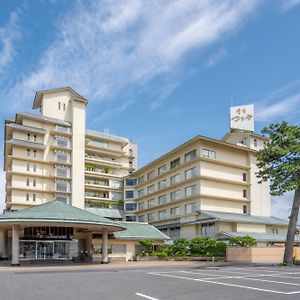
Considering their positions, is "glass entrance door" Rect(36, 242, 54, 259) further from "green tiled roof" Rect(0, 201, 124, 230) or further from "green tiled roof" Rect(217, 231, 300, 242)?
"green tiled roof" Rect(217, 231, 300, 242)

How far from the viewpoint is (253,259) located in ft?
150

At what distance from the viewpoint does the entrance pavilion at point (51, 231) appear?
38281 millimetres

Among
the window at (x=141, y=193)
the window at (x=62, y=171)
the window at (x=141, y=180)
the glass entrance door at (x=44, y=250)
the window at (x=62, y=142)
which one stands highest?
the window at (x=62, y=142)

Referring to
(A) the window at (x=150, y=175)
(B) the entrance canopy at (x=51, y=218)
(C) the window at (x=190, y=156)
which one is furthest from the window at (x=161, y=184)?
(B) the entrance canopy at (x=51, y=218)

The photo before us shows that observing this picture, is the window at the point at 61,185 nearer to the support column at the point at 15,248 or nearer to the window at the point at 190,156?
the window at the point at 190,156

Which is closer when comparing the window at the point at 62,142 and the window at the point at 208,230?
the window at the point at 208,230

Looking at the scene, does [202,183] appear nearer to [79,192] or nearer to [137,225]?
[137,225]

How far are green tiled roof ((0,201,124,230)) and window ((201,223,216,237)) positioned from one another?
2060 centimetres

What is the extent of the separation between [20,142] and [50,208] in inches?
1414

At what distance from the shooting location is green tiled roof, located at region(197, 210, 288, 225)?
5720 cm

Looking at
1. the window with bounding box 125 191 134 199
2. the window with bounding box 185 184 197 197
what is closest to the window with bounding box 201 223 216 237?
the window with bounding box 185 184 197 197

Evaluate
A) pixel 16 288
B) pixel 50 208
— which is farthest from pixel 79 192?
pixel 16 288

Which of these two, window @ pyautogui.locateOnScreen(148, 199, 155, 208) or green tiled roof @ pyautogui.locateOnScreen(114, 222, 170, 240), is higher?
window @ pyautogui.locateOnScreen(148, 199, 155, 208)

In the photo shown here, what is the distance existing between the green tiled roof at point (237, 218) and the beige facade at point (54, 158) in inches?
1142
